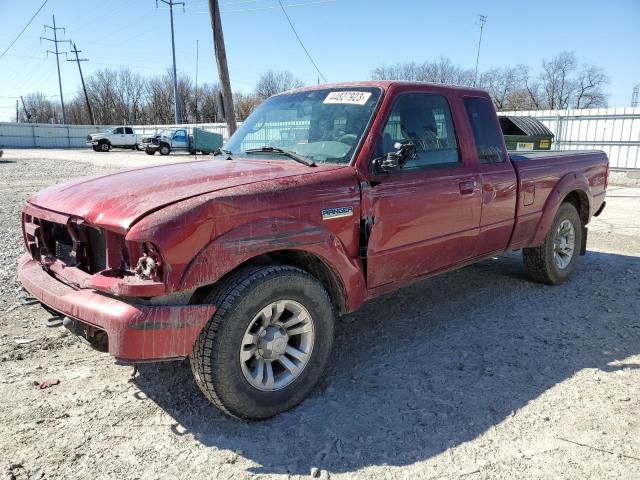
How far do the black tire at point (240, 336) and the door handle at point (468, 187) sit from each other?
1.64 m

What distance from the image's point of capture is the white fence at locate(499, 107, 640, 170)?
17172 millimetres

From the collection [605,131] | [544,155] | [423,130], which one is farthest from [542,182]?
[605,131]

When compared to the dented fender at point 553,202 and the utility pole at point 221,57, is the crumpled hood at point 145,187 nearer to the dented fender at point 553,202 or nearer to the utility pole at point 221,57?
the dented fender at point 553,202

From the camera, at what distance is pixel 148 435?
109 inches

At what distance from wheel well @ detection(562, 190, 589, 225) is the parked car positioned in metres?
29.2

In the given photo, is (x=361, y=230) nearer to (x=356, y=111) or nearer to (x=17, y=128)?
(x=356, y=111)

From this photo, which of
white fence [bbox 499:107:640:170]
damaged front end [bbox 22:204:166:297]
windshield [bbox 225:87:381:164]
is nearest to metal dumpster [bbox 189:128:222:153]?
white fence [bbox 499:107:640:170]

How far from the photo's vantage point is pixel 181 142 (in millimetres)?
33031

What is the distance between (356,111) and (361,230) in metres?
0.90

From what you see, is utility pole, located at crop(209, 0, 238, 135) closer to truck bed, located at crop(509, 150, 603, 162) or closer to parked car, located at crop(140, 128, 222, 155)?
truck bed, located at crop(509, 150, 603, 162)

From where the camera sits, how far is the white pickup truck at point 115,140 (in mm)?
39438

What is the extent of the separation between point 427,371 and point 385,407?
0.58 metres

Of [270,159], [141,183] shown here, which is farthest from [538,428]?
[141,183]

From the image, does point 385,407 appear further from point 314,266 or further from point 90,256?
point 90,256
